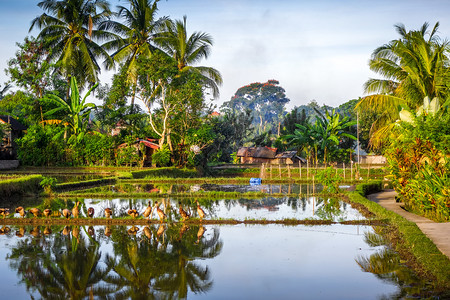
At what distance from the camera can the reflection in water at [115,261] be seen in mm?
6524

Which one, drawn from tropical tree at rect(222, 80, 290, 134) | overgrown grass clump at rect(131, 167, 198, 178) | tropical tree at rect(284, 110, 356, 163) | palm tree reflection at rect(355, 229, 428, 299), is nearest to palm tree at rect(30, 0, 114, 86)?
overgrown grass clump at rect(131, 167, 198, 178)

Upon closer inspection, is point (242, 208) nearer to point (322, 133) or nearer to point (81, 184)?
point (81, 184)

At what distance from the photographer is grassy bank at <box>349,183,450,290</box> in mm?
6762

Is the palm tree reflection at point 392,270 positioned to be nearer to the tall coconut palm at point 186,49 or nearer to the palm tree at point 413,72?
the palm tree at point 413,72

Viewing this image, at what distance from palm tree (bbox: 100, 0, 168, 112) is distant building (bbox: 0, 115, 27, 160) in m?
7.11

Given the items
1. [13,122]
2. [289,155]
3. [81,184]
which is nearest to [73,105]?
[13,122]

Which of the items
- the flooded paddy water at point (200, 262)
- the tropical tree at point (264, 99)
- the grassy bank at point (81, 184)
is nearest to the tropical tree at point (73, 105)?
the grassy bank at point (81, 184)

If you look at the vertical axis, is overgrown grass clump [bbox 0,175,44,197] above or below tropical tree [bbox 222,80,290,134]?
below

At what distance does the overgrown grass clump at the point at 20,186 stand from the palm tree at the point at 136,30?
560 inches

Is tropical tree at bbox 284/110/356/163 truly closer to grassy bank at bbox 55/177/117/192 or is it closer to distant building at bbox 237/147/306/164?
distant building at bbox 237/147/306/164

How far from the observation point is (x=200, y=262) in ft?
26.1

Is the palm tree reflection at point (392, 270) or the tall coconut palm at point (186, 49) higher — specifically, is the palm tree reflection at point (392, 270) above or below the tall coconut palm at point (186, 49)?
below

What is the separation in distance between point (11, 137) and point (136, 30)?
33.7 feet

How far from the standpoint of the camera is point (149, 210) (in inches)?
449
